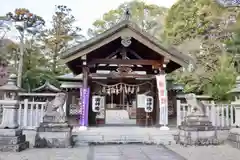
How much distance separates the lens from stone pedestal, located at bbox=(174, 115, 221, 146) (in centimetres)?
1012

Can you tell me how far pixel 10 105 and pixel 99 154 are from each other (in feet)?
10.9

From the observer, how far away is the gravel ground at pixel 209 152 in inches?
309

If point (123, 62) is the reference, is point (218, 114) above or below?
→ below

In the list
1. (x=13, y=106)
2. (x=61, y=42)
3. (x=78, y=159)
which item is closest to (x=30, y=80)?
(x=61, y=42)

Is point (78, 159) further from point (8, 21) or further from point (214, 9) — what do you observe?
point (8, 21)

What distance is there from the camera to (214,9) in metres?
17.7

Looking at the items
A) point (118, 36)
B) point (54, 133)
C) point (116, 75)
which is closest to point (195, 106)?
point (116, 75)

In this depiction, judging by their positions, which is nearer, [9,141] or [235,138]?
[9,141]

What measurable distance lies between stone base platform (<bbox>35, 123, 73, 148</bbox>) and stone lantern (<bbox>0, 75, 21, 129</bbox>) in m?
1.02

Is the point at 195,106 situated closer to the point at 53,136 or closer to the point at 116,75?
the point at 116,75

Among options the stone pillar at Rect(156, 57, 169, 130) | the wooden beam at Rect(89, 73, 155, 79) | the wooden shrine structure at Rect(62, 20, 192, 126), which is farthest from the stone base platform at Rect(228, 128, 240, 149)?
the wooden beam at Rect(89, 73, 155, 79)

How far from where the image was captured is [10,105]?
29.1ft

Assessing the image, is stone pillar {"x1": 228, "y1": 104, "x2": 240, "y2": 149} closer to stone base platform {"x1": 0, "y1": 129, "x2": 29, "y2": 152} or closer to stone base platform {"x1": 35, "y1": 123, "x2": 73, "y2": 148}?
stone base platform {"x1": 35, "y1": 123, "x2": 73, "y2": 148}

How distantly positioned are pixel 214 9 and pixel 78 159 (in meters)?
14.2
